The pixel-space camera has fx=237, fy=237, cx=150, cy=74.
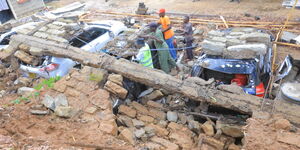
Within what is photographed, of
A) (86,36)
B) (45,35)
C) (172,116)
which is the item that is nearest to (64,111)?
(172,116)

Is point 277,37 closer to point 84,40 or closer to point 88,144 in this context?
point 84,40

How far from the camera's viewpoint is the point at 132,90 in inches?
242

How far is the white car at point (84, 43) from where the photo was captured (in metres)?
6.61

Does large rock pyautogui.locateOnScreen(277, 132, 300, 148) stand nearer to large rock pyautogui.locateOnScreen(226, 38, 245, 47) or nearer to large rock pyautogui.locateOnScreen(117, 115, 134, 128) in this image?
large rock pyautogui.locateOnScreen(226, 38, 245, 47)

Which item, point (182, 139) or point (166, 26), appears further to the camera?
point (166, 26)

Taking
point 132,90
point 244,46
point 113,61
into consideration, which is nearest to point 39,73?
point 113,61

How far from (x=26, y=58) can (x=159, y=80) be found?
13.6 ft

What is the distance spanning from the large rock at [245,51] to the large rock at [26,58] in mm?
5373

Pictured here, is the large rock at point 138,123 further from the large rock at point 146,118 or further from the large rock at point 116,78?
the large rock at point 116,78

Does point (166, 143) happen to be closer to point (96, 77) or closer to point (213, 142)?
point (213, 142)

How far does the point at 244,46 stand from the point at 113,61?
126 inches

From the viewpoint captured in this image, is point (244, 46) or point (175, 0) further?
point (175, 0)

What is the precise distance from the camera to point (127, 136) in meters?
4.39

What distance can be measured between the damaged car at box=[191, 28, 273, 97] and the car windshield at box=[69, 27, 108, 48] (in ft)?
12.9
